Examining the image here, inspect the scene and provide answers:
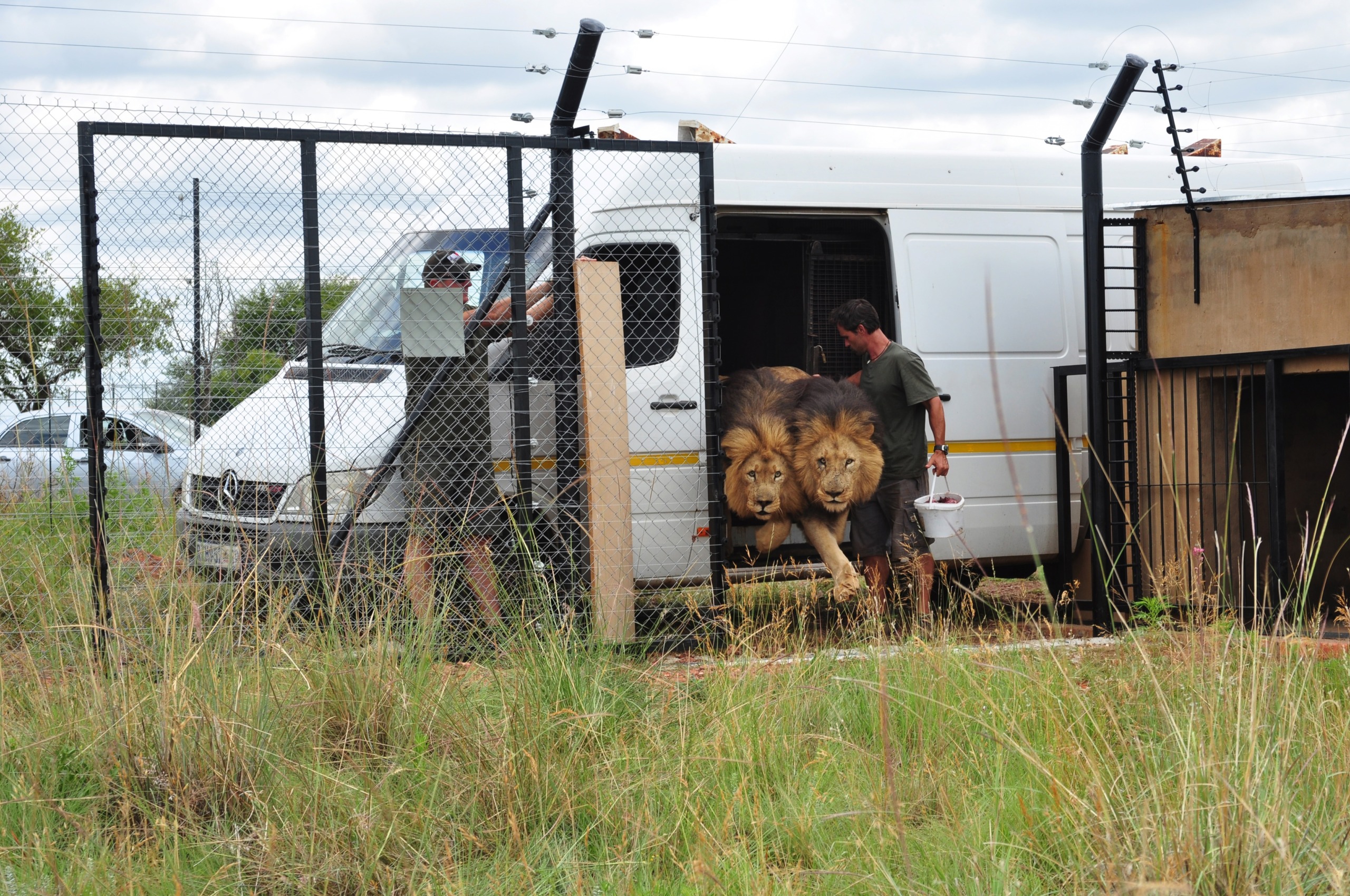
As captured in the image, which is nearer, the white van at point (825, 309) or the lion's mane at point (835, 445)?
the white van at point (825, 309)

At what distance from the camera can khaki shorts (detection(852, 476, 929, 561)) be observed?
6.52 meters

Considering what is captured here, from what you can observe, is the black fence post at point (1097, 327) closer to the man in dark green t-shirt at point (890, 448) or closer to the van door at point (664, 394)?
the man in dark green t-shirt at point (890, 448)

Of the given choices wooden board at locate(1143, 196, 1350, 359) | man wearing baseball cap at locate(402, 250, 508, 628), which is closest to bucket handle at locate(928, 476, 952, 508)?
wooden board at locate(1143, 196, 1350, 359)

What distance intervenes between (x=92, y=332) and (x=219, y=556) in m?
1.46

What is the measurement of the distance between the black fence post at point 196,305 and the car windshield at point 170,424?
45 millimetres

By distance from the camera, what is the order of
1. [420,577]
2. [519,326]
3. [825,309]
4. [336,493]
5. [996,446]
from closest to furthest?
[420,577] < [336,493] < [519,326] < [996,446] < [825,309]

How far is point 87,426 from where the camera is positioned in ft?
16.9

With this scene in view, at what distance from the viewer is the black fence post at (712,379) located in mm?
5902

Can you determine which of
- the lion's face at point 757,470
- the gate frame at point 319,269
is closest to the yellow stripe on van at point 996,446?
the lion's face at point 757,470

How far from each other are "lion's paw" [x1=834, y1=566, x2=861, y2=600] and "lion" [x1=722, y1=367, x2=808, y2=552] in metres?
0.38

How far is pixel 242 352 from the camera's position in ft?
17.6

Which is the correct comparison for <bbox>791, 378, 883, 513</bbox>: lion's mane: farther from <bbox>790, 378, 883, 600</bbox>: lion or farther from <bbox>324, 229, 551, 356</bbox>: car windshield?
<bbox>324, 229, 551, 356</bbox>: car windshield

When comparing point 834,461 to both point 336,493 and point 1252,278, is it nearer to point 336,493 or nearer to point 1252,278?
point 1252,278

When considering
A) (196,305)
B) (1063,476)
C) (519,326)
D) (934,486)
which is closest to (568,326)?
(519,326)
